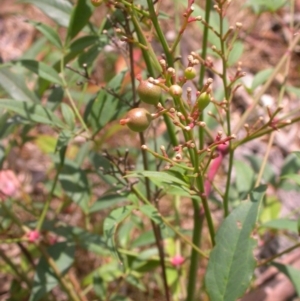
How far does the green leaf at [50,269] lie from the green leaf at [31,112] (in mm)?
332

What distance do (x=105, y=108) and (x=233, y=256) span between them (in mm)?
412

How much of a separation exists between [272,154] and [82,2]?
1.50m

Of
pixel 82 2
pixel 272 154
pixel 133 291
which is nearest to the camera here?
pixel 82 2

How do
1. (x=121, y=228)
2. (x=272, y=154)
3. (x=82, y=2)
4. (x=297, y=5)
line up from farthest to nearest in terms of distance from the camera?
(x=297, y=5) → (x=272, y=154) → (x=121, y=228) → (x=82, y=2)

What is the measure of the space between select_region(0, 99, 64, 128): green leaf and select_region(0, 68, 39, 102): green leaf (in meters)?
0.12

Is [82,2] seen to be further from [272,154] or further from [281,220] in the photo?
[272,154]

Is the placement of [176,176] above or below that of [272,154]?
above

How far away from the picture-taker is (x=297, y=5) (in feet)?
9.63

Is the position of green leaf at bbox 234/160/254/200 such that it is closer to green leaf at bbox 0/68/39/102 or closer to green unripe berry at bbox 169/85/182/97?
green leaf at bbox 0/68/39/102

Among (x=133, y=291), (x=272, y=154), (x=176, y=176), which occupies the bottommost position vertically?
(x=133, y=291)

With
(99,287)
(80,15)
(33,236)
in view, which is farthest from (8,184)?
(80,15)

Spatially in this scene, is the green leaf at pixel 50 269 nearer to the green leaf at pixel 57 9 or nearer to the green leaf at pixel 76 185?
the green leaf at pixel 76 185

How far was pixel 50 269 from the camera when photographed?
1300mm

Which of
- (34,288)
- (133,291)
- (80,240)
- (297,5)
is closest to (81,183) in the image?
(80,240)
